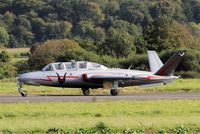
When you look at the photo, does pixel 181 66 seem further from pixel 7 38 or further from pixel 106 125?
pixel 7 38

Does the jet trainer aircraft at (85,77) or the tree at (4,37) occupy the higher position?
the tree at (4,37)

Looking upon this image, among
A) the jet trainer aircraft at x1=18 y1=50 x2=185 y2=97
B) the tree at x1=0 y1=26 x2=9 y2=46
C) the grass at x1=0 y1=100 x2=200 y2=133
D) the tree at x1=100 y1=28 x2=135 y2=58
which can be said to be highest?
the tree at x1=0 y1=26 x2=9 y2=46

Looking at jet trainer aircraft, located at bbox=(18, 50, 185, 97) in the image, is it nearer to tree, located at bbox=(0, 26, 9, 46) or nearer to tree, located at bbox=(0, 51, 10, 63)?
tree, located at bbox=(0, 51, 10, 63)

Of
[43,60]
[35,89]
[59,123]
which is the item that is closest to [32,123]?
[59,123]

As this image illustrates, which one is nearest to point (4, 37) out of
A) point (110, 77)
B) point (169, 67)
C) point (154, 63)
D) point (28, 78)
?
point (154, 63)

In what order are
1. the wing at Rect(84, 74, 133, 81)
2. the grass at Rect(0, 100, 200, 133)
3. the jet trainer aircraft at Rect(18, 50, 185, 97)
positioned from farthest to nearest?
the wing at Rect(84, 74, 133, 81), the jet trainer aircraft at Rect(18, 50, 185, 97), the grass at Rect(0, 100, 200, 133)

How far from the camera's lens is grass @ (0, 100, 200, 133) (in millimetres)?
23031

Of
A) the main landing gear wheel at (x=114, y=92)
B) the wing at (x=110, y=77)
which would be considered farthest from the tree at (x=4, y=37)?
the main landing gear wheel at (x=114, y=92)

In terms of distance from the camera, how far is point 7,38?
16775 centimetres

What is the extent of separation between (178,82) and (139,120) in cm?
2479

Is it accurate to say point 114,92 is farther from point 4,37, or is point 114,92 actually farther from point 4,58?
point 4,37

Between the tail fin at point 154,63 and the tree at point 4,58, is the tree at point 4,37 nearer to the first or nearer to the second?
the tree at point 4,58

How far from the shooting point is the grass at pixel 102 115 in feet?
75.6

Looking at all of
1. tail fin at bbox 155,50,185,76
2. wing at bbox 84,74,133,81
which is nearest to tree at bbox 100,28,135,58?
tail fin at bbox 155,50,185,76
